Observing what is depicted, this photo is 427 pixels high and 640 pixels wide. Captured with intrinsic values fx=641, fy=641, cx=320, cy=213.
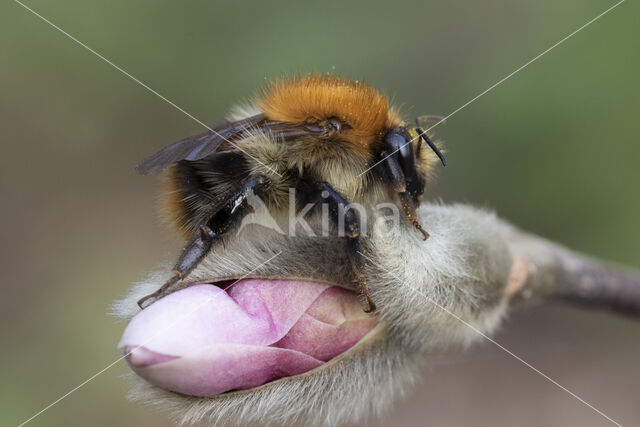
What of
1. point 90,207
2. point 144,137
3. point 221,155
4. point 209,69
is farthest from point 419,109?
point 221,155

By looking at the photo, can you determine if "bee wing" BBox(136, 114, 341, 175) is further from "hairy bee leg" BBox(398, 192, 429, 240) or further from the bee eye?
"hairy bee leg" BBox(398, 192, 429, 240)

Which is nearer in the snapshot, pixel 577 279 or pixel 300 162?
pixel 300 162

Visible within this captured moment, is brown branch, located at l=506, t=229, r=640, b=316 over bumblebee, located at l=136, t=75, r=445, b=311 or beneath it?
beneath

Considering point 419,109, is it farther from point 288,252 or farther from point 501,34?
point 288,252

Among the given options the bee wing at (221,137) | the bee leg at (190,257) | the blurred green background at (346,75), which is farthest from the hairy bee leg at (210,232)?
the blurred green background at (346,75)

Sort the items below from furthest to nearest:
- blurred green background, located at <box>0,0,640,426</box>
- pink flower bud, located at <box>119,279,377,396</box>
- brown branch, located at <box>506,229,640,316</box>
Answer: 1. blurred green background, located at <box>0,0,640,426</box>
2. brown branch, located at <box>506,229,640,316</box>
3. pink flower bud, located at <box>119,279,377,396</box>

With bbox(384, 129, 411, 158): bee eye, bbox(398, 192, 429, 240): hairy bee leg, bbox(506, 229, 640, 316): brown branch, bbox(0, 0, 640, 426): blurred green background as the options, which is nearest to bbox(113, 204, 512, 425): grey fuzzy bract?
bbox(398, 192, 429, 240): hairy bee leg

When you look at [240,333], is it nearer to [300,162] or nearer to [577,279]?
[300,162]

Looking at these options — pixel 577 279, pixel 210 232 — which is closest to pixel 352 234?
pixel 210 232
